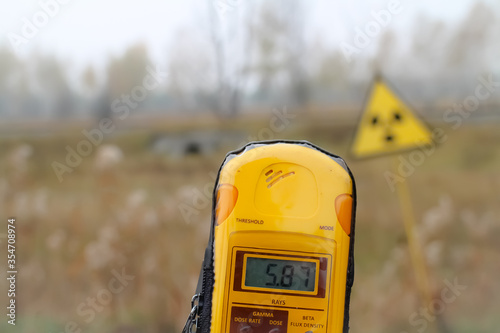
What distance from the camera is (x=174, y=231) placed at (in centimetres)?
295

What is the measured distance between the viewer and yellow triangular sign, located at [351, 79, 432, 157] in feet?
9.84

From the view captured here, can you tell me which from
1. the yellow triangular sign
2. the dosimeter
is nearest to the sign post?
the yellow triangular sign

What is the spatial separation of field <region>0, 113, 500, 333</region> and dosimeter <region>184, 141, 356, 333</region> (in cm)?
145

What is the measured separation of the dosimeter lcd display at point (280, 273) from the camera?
1448 millimetres

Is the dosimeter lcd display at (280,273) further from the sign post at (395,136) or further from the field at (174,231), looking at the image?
the sign post at (395,136)

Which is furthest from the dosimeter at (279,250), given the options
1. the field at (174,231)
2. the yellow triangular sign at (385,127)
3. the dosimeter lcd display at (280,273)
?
the yellow triangular sign at (385,127)

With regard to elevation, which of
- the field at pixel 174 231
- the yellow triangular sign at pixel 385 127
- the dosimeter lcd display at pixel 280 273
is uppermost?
the yellow triangular sign at pixel 385 127

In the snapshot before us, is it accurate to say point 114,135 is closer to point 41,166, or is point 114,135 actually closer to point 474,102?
point 41,166

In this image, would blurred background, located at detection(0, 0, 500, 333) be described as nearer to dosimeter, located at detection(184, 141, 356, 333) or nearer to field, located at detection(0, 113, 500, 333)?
field, located at detection(0, 113, 500, 333)

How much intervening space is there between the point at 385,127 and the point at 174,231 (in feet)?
3.86

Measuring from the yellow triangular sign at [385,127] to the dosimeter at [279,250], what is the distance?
5.21 feet

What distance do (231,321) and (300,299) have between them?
177 millimetres

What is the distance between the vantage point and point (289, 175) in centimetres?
148

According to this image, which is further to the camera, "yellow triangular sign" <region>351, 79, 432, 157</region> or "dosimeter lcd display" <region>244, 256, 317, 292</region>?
"yellow triangular sign" <region>351, 79, 432, 157</region>
